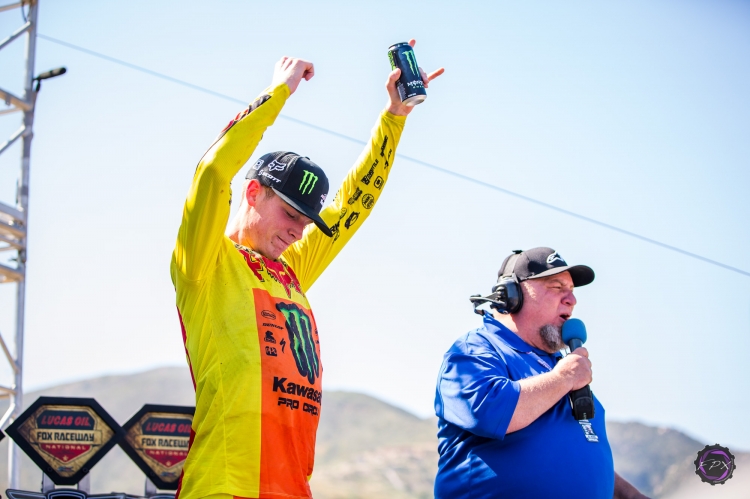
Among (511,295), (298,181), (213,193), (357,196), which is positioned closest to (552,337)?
(511,295)

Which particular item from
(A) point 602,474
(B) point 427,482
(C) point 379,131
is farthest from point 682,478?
(B) point 427,482

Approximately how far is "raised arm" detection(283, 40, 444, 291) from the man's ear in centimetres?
35

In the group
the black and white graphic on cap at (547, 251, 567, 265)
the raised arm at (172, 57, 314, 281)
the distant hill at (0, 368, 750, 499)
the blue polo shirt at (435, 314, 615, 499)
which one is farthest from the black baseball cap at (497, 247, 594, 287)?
the distant hill at (0, 368, 750, 499)

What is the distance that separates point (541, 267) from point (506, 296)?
0.65 feet

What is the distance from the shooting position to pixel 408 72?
135 inches

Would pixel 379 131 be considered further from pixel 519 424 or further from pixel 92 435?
pixel 92 435

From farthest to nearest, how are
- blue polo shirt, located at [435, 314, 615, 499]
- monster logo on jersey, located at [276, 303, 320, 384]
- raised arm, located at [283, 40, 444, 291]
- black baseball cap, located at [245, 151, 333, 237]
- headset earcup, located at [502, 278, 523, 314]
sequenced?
headset earcup, located at [502, 278, 523, 314]
raised arm, located at [283, 40, 444, 291]
blue polo shirt, located at [435, 314, 615, 499]
black baseball cap, located at [245, 151, 333, 237]
monster logo on jersey, located at [276, 303, 320, 384]

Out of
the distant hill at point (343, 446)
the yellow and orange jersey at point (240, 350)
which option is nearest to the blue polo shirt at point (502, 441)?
the yellow and orange jersey at point (240, 350)

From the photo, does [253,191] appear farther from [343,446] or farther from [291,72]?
[343,446]

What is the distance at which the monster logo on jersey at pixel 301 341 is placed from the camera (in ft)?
8.87

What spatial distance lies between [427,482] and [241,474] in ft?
331

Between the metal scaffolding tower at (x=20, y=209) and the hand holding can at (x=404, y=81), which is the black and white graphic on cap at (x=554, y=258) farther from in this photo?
the metal scaffolding tower at (x=20, y=209)

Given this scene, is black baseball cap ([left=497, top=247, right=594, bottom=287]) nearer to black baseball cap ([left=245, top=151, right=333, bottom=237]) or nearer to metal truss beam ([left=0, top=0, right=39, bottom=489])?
black baseball cap ([left=245, top=151, right=333, bottom=237])

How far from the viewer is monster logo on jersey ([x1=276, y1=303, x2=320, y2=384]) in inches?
106
